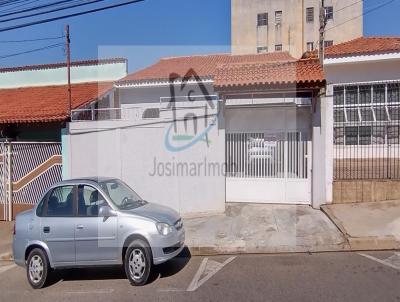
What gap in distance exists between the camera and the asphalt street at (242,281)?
199 inches

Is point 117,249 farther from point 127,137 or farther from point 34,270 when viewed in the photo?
point 127,137

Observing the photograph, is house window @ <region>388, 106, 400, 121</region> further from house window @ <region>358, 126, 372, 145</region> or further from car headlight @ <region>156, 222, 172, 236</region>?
car headlight @ <region>156, 222, 172, 236</region>

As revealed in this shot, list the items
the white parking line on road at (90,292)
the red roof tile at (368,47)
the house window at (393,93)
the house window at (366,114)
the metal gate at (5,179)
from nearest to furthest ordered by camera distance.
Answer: the white parking line on road at (90,292), the metal gate at (5,179), the house window at (366,114), the red roof tile at (368,47), the house window at (393,93)

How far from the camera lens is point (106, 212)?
576cm

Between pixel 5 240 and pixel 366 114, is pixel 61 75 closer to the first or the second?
pixel 5 240

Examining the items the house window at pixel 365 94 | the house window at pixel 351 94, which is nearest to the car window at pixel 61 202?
the house window at pixel 351 94

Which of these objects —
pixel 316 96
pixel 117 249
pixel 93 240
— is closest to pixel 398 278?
pixel 117 249

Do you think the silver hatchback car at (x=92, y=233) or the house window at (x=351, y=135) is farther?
the house window at (x=351, y=135)

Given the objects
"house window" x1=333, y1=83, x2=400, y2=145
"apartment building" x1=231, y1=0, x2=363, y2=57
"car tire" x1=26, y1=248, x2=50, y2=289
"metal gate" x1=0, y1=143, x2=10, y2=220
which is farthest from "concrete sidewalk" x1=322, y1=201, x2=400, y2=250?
"apartment building" x1=231, y1=0, x2=363, y2=57

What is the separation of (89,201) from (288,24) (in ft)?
115

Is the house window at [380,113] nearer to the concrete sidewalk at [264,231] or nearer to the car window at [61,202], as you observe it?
the concrete sidewalk at [264,231]

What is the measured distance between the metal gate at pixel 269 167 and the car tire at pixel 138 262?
503cm

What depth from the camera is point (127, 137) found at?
398 inches

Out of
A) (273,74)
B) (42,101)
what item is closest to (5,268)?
(273,74)
